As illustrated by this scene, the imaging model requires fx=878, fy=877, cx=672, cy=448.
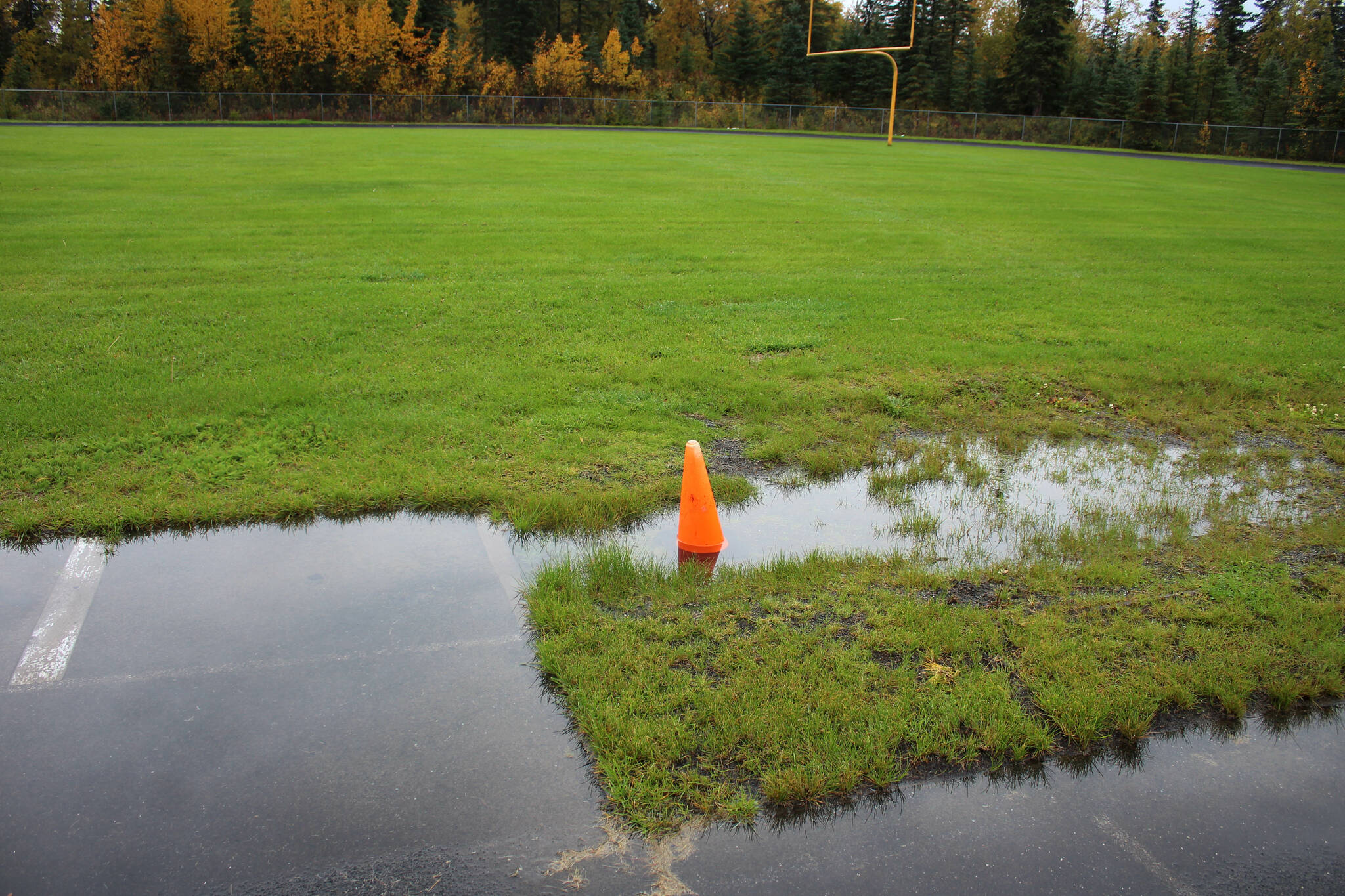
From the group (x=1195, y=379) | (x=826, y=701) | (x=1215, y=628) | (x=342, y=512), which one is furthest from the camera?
(x=1195, y=379)

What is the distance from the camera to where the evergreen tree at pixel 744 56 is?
66.4 metres

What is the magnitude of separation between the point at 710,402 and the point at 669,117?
4443 cm

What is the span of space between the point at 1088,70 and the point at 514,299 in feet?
223

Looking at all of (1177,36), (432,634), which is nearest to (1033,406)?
(432,634)

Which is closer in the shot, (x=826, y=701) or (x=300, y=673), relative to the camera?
(x=826, y=701)

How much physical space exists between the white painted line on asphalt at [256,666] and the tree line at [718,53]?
56541mm

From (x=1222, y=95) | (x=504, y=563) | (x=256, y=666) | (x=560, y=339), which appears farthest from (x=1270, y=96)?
(x=256, y=666)

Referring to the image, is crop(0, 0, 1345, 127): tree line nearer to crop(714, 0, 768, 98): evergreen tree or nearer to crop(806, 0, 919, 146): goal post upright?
crop(714, 0, 768, 98): evergreen tree

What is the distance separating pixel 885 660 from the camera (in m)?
3.93

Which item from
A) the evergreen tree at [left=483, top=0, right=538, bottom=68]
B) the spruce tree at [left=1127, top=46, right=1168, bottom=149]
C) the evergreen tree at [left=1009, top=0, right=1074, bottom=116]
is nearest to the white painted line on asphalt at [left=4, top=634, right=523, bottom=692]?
the spruce tree at [left=1127, top=46, right=1168, bottom=149]

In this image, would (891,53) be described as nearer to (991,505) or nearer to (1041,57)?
(1041,57)

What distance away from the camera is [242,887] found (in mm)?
2779

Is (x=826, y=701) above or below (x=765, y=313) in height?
below

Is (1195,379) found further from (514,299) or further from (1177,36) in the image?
(1177,36)
